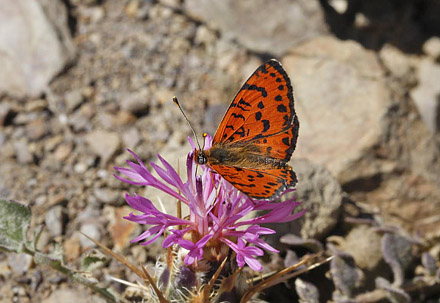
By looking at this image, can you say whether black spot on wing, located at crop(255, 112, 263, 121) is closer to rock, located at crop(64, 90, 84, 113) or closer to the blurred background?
the blurred background

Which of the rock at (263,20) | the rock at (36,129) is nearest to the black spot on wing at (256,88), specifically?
the rock at (36,129)

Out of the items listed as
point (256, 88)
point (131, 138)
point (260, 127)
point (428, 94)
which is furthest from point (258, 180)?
point (428, 94)

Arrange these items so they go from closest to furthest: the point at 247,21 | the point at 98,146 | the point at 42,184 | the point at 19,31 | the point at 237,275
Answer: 1. the point at 237,275
2. the point at 42,184
3. the point at 98,146
4. the point at 19,31
5. the point at 247,21

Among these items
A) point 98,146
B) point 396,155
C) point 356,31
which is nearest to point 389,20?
point 356,31

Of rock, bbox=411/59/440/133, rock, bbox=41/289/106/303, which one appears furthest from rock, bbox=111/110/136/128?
rock, bbox=411/59/440/133

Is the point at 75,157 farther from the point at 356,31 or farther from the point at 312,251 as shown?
the point at 356,31

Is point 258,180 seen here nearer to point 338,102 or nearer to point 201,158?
point 201,158
